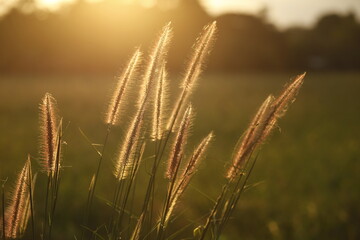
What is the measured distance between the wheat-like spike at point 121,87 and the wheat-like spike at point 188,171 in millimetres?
277

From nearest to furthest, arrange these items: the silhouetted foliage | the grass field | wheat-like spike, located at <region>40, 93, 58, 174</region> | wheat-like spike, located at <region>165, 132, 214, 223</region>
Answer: wheat-like spike, located at <region>40, 93, 58, 174</region> → wheat-like spike, located at <region>165, 132, 214, 223</region> → the grass field → the silhouetted foliage

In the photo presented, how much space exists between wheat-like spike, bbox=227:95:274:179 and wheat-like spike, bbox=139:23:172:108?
34 cm

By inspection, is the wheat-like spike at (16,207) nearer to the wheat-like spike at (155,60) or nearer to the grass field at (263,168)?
the grass field at (263,168)

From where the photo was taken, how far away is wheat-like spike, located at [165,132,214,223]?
6.16 feet

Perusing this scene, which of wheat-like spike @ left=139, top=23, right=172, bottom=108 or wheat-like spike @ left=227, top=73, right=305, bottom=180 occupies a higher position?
wheat-like spike @ left=139, top=23, right=172, bottom=108

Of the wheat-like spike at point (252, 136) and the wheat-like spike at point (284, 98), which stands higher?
the wheat-like spike at point (284, 98)

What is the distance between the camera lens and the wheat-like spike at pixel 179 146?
1811 mm

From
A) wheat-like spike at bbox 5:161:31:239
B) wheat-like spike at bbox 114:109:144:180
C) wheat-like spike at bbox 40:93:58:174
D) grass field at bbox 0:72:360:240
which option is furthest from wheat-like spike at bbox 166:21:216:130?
wheat-like spike at bbox 5:161:31:239

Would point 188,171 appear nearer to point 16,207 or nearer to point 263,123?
point 263,123

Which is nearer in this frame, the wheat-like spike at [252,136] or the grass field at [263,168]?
the wheat-like spike at [252,136]

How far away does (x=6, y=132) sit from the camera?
38.3 ft

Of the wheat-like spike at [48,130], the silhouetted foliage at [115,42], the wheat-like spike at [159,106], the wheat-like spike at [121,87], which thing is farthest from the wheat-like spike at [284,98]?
the silhouetted foliage at [115,42]

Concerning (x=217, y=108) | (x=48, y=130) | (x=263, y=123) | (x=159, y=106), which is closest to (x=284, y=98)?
(x=263, y=123)

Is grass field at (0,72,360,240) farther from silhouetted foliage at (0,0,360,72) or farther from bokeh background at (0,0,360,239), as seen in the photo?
silhouetted foliage at (0,0,360,72)
